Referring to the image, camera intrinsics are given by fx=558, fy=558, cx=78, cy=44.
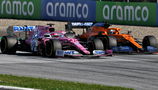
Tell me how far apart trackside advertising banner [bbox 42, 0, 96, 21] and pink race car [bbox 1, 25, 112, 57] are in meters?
13.0

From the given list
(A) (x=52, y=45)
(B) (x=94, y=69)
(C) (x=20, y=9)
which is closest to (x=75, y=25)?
(A) (x=52, y=45)

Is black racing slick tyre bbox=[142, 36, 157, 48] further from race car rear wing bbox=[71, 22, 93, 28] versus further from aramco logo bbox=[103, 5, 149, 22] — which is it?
aramco logo bbox=[103, 5, 149, 22]

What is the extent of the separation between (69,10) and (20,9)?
342cm

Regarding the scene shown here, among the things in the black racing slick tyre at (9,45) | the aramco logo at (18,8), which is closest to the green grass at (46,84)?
the black racing slick tyre at (9,45)

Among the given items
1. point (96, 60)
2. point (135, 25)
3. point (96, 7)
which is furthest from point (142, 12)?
point (96, 60)

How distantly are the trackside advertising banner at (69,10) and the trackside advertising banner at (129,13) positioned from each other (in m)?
0.76

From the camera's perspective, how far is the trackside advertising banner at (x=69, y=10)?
120 ft

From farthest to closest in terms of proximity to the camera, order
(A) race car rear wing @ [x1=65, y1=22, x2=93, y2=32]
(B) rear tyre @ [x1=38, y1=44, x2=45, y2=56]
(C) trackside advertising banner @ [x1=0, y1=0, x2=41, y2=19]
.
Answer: (C) trackside advertising banner @ [x1=0, y1=0, x2=41, y2=19] → (A) race car rear wing @ [x1=65, y1=22, x2=93, y2=32] → (B) rear tyre @ [x1=38, y1=44, x2=45, y2=56]

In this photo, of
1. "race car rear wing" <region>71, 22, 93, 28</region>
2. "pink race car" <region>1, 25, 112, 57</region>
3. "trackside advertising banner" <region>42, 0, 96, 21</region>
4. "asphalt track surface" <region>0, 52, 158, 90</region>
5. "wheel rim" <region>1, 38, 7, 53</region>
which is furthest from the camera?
"trackside advertising banner" <region>42, 0, 96, 21</region>

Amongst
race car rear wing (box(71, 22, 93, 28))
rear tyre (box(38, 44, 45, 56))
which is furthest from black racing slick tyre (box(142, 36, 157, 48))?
rear tyre (box(38, 44, 45, 56))

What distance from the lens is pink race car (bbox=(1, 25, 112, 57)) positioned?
20.7 metres

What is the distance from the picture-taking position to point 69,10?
36656mm

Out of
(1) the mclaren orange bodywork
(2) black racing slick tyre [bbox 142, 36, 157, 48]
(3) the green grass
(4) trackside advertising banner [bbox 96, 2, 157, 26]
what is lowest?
(3) the green grass

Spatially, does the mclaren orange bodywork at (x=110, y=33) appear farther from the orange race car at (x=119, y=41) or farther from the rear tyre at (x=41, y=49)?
the rear tyre at (x=41, y=49)
